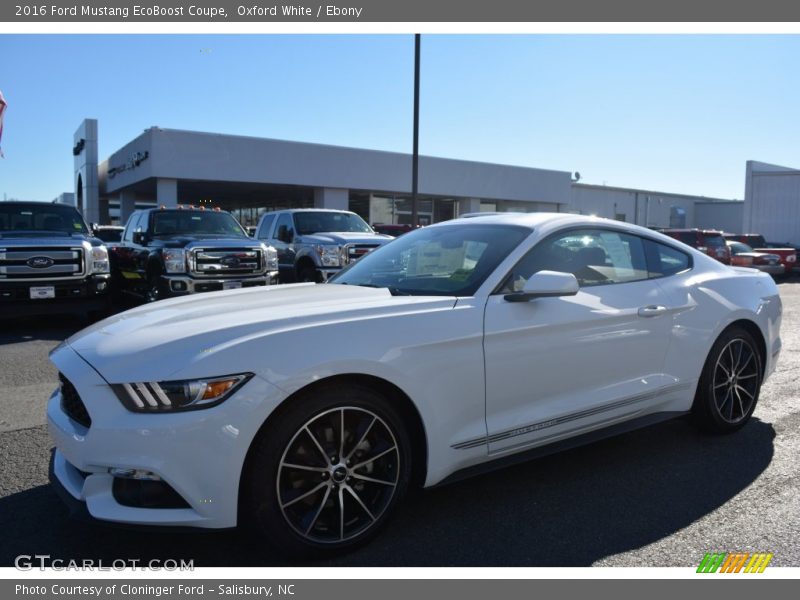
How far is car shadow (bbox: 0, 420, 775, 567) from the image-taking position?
2.96 meters

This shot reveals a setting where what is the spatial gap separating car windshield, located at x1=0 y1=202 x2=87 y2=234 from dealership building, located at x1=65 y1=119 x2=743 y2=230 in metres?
20.6

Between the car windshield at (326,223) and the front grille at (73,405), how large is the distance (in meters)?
9.95

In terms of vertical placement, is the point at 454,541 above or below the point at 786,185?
below

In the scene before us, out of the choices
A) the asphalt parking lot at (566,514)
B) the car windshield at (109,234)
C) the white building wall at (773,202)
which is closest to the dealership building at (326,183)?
the car windshield at (109,234)

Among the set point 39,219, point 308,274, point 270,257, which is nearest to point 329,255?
point 308,274

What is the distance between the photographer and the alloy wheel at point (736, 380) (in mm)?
4602

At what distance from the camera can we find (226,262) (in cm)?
1076

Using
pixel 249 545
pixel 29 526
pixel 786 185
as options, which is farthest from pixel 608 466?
pixel 786 185

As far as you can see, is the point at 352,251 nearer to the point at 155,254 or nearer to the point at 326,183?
the point at 155,254

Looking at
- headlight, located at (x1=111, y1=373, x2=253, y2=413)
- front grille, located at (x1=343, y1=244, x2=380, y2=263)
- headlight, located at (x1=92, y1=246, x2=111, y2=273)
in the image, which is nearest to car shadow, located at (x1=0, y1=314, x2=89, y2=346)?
headlight, located at (x1=92, y1=246, x2=111, y2=273)

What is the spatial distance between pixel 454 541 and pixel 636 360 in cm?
170

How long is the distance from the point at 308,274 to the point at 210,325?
9447 mm

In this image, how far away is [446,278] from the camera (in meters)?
3.76

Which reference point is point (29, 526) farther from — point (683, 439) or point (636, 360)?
point (683, 439)
